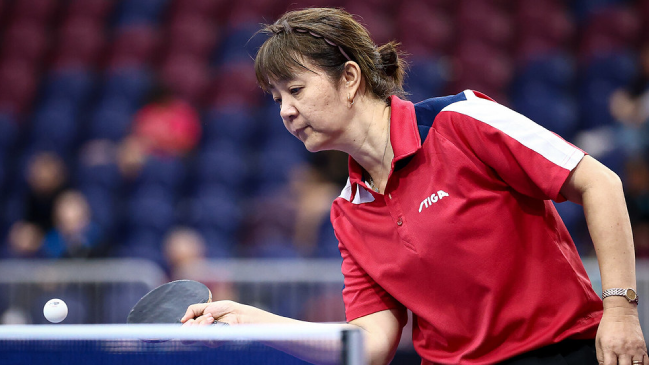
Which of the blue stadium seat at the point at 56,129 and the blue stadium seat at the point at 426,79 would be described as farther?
the blue stadium seat at the point at 56,129

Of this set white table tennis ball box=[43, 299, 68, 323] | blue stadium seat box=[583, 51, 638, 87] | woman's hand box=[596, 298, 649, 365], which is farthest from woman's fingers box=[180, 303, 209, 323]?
blue stadium seat box=[583, 51, 638, 87]

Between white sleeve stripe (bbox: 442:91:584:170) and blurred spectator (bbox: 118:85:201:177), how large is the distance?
17.6 ft

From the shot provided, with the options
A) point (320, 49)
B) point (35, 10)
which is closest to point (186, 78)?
point (35, 10)

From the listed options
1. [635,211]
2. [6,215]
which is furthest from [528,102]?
[6,215]

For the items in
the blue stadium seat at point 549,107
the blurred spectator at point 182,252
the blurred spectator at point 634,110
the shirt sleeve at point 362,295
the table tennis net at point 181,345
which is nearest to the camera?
the table tennis net at point 181,345

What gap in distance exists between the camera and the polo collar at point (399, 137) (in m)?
2.22

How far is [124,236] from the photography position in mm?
6832

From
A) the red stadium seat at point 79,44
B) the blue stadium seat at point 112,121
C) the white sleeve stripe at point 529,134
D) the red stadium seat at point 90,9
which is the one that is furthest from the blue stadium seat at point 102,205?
the white sleeve stripe at point 529,134

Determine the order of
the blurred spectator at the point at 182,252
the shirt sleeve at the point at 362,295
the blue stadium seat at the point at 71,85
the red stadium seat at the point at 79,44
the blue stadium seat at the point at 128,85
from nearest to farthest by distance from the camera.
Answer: the shirt sleeve at the point at 362,295 → the blurred spectator at the point at 182,252 → the blue stadium seat at the point at 128,85 → the blue stadium seat at the point at 71,85 → the red stadium seat at the point at 79,44

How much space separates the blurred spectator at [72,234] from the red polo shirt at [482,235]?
424 centimetres

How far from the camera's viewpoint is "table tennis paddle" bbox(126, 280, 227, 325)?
2307mm

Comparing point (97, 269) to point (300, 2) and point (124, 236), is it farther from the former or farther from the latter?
point (300, 2)

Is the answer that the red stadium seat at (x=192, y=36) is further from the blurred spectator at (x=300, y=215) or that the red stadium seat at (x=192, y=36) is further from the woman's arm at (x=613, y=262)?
the woman's arm at (x=613, y=262)

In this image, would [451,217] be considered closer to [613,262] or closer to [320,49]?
[613,262]
